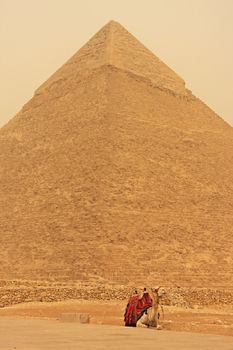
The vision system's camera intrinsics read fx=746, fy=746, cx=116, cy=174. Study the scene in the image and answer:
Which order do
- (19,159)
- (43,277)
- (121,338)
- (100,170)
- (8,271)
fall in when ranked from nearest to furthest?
1. (121,338)
2. (43,277)
3. (8,271)
4. (100,170)
5. (19,159)

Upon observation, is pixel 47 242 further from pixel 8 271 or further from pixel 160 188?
pixel 160 188

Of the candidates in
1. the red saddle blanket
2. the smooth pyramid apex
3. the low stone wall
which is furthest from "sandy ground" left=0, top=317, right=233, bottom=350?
the smooth pyramid apex

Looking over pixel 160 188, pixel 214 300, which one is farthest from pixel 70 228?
pixel 214 300

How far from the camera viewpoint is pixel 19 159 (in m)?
42.2

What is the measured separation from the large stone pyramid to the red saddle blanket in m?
15.7

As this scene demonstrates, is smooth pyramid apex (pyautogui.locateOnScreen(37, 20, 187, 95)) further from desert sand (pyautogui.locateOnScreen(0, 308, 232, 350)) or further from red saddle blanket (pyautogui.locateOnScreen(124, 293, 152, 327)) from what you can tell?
desert sand (pyautogui.locateOnScreen(0, 308, 232, 350))

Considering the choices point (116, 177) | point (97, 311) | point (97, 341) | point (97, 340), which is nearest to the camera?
point (97, 341)

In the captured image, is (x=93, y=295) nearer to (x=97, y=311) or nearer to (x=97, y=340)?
(x=97, y=311)

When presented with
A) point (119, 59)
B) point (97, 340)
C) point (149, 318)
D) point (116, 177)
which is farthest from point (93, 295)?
point (119, 59)

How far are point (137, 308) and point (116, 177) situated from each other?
77.1 ft

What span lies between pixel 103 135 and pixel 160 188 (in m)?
4.70

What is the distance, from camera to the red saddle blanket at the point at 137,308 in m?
11.6

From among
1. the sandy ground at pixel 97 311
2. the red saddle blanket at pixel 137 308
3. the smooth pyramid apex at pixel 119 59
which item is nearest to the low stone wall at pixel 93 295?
the sandy ground at pixel 97 311

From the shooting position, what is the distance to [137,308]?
11.6m
